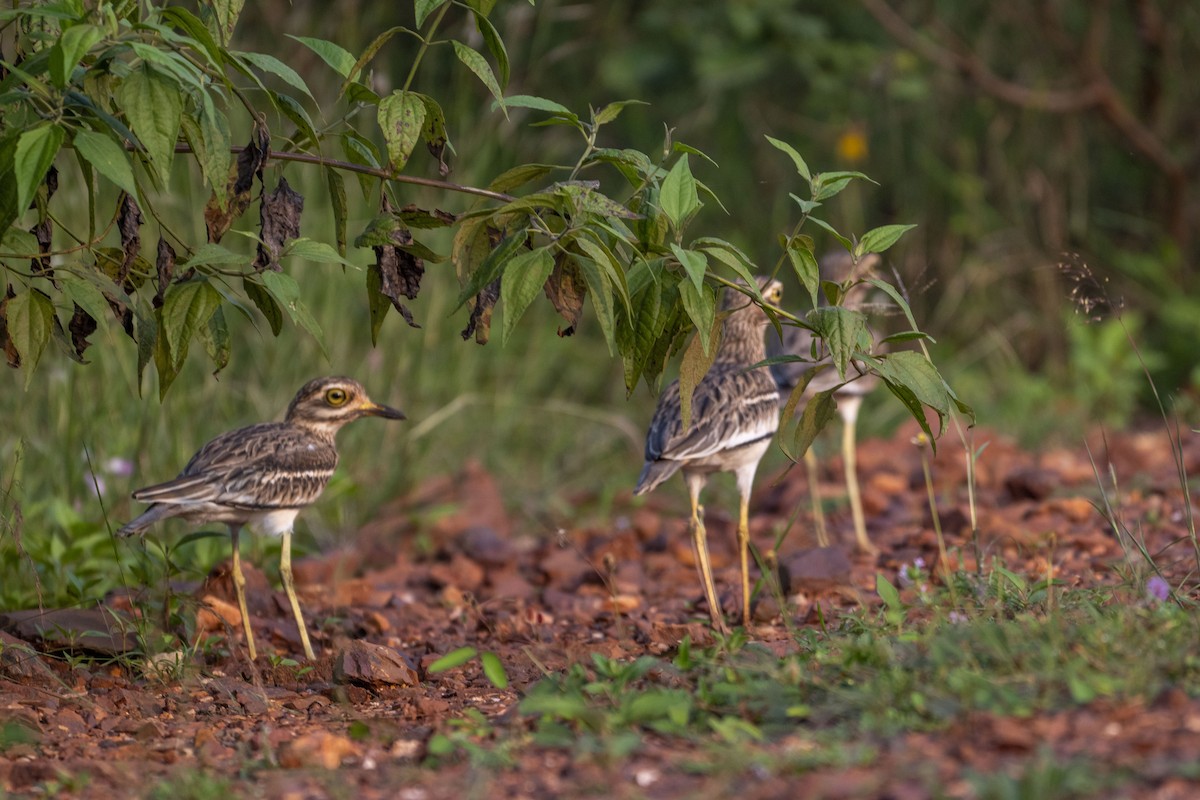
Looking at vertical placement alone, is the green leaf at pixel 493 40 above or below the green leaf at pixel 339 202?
above

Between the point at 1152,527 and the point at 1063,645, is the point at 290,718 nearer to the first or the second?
the point at 1063,645

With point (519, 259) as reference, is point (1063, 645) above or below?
below

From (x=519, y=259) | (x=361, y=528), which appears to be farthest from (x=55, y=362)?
(x=519, y=259)

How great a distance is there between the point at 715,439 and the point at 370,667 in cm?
164

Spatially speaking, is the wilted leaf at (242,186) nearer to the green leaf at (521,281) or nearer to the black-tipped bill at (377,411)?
the green leaf at (521,281)

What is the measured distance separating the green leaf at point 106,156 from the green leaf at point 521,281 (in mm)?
793

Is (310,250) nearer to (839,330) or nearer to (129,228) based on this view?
(129,228)

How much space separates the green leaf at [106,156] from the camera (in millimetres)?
2949

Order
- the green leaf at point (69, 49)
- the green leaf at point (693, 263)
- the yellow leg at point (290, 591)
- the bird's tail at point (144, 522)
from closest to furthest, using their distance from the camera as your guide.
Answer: the green leaf at point (69, 49), the green leaf at point (693, 263), the bird's tail at point (144, 522), the yellow leg at point (290, 591)

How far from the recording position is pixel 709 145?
10789 mm

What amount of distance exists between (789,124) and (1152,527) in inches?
217

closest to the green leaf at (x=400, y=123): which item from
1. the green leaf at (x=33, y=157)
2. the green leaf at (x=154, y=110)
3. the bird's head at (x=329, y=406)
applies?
the green leaf at (x=154, y=110)

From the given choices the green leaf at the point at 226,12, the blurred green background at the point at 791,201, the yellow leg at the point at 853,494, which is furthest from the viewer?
the blurred green background at the point at 791,201

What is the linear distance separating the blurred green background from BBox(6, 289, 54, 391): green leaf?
9.64ft
